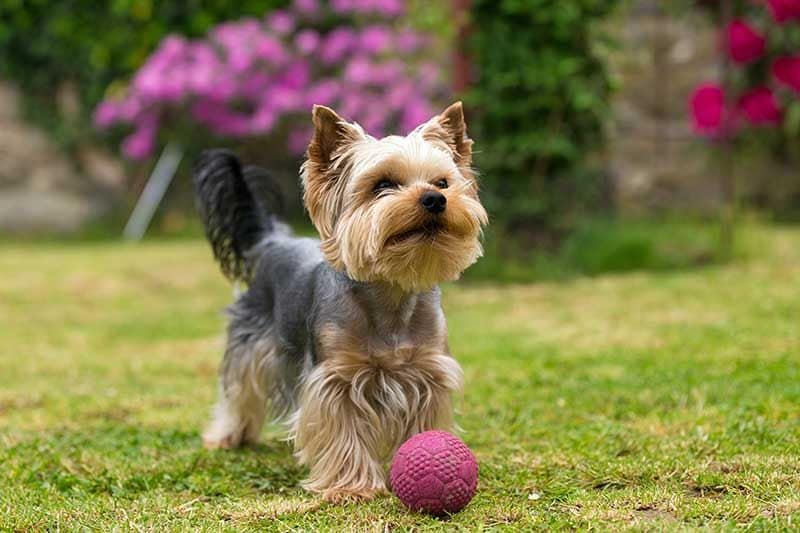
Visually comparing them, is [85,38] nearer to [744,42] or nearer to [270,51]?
[270,51]

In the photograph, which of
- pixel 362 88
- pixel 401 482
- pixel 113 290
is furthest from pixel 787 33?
pixel 401 482

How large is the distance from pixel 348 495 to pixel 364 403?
35 centimetres

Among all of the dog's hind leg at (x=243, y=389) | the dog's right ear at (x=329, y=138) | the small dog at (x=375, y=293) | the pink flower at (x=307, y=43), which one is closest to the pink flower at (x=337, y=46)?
the pink flower at (x=307, y=43)

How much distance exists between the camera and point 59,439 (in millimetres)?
4793

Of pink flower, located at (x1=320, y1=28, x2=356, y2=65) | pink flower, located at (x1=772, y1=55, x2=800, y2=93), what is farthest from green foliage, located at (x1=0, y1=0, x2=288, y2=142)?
pink flower, located at (x1=772, y1=55, x2=800, y2=93)

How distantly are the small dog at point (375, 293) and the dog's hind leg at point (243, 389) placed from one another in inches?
16.3

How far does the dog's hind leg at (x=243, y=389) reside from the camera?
4.70 meters

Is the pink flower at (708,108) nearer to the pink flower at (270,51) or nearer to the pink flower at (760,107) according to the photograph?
the pink flower at (760,107)

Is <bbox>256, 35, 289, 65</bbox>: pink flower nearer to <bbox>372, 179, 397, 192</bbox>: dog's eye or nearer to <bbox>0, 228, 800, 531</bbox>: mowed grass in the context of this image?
<bbox>0, 228, 800, 531</bbox>: mowed grass

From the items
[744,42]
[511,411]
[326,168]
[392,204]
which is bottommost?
[511,411]

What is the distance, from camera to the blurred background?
381 inches

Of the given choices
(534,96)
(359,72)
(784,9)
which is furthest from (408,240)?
(784,9)

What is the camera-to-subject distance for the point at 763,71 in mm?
13547

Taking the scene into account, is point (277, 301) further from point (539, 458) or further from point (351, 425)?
point (539, 458)
